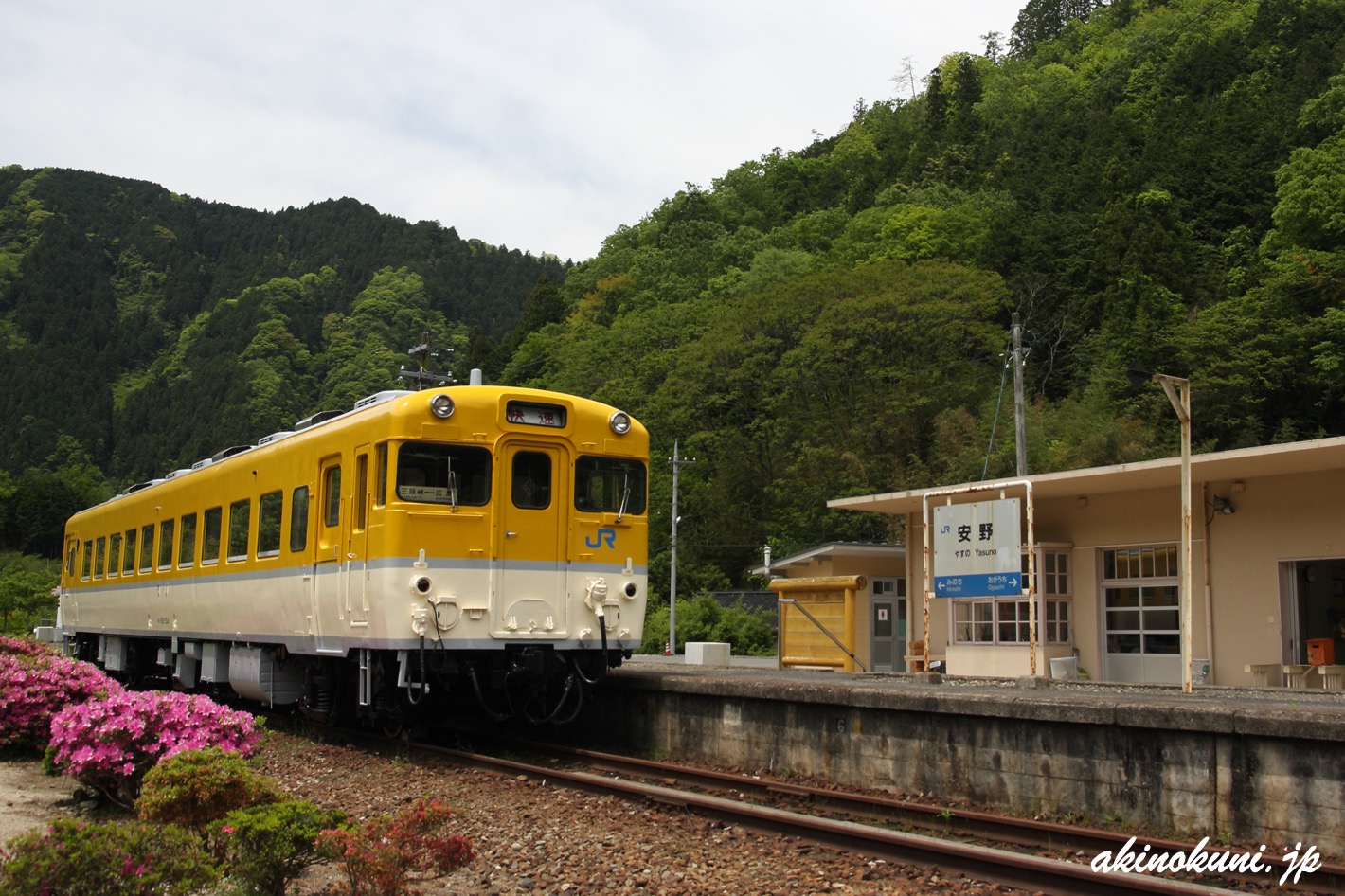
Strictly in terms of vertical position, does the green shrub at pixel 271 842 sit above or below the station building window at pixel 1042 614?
below

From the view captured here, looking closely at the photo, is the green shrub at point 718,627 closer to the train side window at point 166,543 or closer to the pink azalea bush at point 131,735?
the train side window at point 166,543

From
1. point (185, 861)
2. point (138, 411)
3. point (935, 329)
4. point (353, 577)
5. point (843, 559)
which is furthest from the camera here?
point (138, 411)

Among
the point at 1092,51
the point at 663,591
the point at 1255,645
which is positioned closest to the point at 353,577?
the point at 1255,645

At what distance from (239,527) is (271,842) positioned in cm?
900

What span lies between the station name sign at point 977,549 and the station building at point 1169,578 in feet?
2.34

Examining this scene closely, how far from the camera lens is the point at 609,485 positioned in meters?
11.7

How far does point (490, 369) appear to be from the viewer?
69188mm

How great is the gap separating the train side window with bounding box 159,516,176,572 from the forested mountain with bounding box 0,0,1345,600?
20.8 metres

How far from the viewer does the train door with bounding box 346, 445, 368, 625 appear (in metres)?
10.6

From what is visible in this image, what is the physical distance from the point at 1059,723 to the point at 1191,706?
2.73 feet

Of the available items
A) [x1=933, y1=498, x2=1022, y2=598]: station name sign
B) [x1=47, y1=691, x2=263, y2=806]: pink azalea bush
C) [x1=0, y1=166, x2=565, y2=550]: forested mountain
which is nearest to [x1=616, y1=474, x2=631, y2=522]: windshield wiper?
[x1=47, y1=691, x2=263, y2=806]: pink azalea bush

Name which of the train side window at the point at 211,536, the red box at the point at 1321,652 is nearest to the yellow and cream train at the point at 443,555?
the train side window at the point at 211,536

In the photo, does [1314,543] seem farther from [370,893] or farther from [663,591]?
[663,591]

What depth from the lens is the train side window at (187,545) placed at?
1540cm
